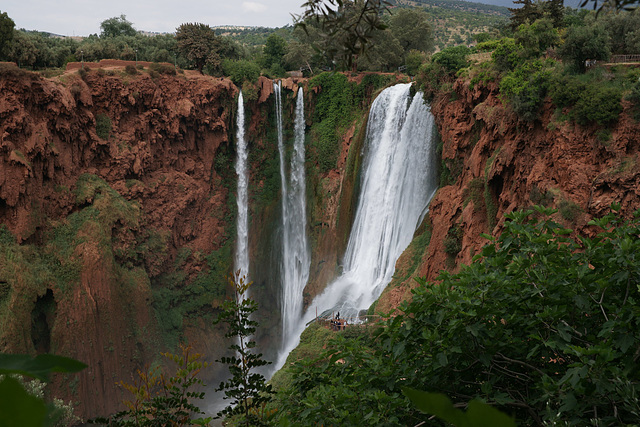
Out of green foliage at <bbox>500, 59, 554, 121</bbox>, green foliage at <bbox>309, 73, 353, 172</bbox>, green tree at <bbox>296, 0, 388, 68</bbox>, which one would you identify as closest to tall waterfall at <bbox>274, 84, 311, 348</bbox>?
green foliage at <bbox>309, 73, 353, 172</bbox>

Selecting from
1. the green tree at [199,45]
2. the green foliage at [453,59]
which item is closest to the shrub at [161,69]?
the green tree at [199,45]

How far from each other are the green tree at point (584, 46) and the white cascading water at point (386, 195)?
854 cm


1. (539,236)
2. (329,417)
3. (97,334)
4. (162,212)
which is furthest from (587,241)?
(162,212)

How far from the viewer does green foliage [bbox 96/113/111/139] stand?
27953 millimetres

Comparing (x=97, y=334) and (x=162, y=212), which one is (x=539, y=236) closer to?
(x=97, y=334)

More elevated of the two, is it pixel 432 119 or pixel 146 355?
pixel 432 119

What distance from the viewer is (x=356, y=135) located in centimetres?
3191

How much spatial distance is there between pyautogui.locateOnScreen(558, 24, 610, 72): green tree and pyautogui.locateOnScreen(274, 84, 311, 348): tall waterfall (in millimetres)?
20289

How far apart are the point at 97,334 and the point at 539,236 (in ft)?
80.7

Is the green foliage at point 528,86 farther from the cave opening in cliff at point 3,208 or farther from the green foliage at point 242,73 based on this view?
the cave opening in cliff at point 3,208

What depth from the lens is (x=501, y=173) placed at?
1727cm

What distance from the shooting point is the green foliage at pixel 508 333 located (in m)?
3.64

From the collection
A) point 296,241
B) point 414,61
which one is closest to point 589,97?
point 414,61

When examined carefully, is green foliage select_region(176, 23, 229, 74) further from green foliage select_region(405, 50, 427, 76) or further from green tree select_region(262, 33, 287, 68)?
green foliage select_region(405, 50, 427, 76)
